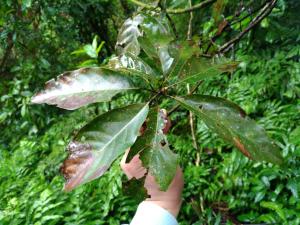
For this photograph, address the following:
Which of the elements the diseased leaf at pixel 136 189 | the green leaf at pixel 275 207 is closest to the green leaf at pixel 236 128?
the diseased leaf at pixel 136 189

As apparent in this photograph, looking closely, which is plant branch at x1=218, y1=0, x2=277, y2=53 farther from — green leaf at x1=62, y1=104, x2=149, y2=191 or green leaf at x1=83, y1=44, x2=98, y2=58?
green leaf at x1=83, y1=44, x2=98, y2=58

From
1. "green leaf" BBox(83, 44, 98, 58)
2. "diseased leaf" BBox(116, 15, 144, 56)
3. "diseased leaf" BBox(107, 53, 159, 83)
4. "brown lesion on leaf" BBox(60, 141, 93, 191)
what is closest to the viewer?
"brown lesion on leaf" BBox(60, 141, 93, 191)

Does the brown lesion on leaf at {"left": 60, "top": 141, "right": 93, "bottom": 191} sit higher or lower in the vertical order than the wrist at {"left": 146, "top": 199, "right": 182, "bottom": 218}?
higher

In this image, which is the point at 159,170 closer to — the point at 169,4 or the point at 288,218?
the point at 169,4

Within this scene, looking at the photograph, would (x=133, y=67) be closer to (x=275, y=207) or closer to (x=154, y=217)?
(x=154, y=217)

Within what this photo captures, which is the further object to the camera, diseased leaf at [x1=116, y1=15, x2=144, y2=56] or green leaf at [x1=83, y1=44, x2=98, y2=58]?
green leaf at [x1=83, y1=44, x2=98, y2=58]

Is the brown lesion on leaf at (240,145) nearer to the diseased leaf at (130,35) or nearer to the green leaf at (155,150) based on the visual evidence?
the green leaf at (155,150)

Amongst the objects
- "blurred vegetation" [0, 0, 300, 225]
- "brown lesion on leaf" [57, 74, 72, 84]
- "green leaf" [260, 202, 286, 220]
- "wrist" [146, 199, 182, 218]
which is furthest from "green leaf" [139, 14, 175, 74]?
"green leaf" [260, 202, 286, 220]

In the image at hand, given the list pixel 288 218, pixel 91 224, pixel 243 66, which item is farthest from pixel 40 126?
pixel 288 218
